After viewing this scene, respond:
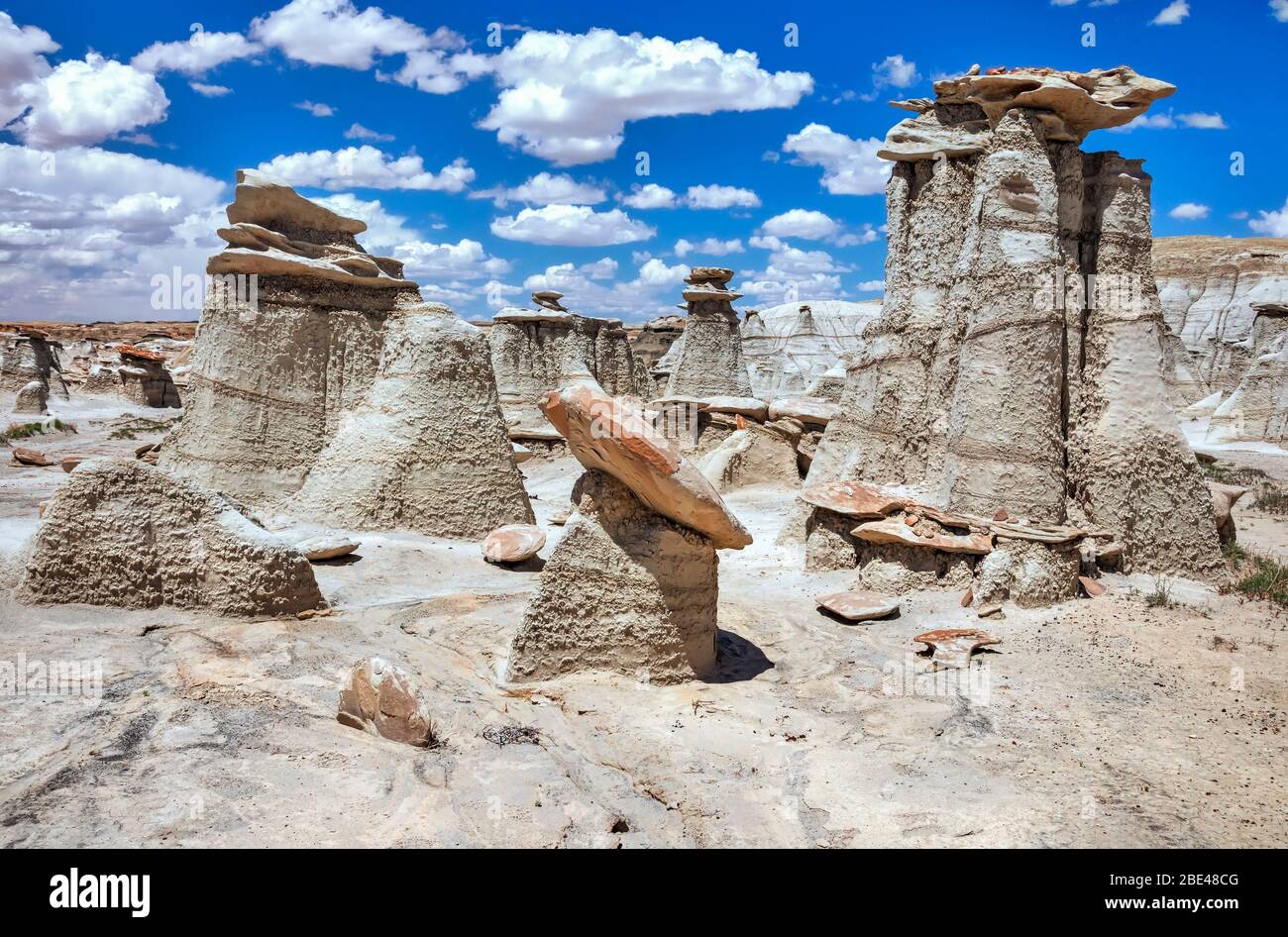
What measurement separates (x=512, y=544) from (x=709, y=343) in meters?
12.8

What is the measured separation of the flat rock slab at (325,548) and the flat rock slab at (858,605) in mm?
4096

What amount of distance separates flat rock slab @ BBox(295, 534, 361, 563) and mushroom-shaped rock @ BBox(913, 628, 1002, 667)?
15.7 ft

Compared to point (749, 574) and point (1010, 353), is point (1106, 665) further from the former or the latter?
point (749, 574)

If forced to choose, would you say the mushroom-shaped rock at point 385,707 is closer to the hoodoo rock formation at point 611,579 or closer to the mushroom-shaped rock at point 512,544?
the hoodoo rock formation at point 611,579

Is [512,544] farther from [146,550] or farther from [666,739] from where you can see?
[666,739]

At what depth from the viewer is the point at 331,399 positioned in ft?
29.1

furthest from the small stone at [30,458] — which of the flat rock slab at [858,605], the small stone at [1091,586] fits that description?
the small stone at [1091,586]

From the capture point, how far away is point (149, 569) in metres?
5.05

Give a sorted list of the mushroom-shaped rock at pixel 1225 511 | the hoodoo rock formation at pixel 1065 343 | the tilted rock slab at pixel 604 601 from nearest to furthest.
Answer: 1. the tilted rock slab at pixel 604 601
2. the hoodoo rock formation at pixel 1065 343
3. the mushroom-shaped rock at pixel 1225 511

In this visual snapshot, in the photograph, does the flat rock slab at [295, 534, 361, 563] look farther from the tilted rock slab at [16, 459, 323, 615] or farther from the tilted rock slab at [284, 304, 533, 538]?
the tilted rock slab at [16, 459, 323, 615]

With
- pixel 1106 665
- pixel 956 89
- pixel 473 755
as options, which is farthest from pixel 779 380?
pixel 473 755

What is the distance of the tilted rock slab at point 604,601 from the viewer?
5004 mm

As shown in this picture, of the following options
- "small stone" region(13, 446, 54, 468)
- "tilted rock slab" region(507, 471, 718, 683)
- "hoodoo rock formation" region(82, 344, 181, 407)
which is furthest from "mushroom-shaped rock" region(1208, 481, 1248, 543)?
"hoodoo rock formation" region(82, 344, 181, 407)

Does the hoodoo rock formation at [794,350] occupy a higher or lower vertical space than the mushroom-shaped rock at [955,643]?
higher
